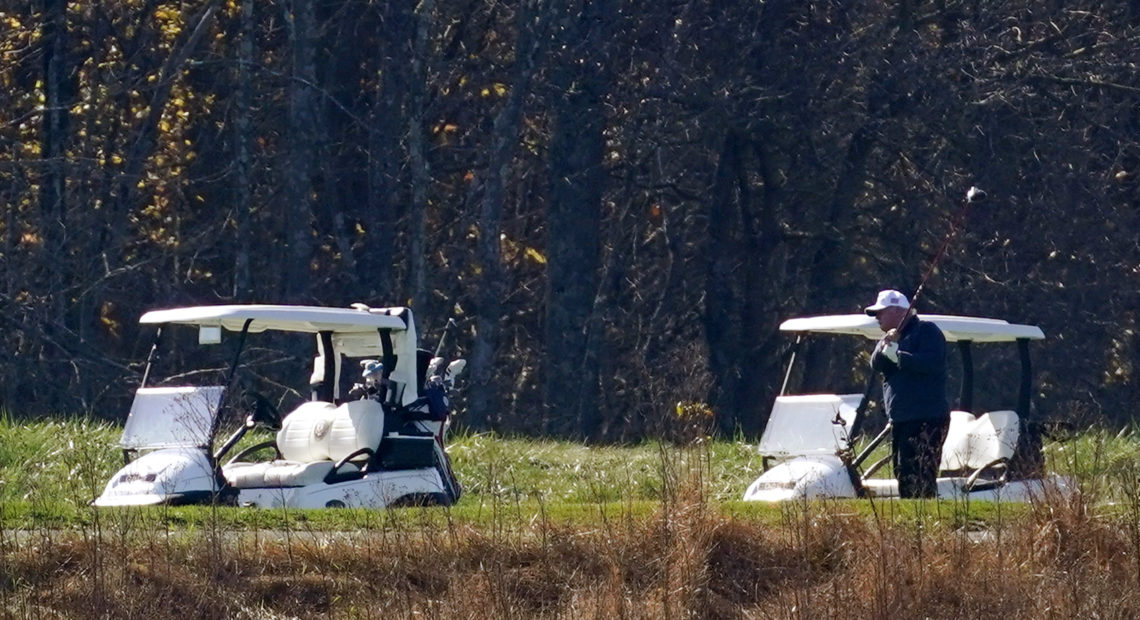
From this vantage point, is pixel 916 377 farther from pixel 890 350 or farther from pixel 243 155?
pixel 243 155

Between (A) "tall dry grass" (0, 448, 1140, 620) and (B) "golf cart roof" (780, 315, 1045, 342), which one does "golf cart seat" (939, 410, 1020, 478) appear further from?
(A) "tall dry grass" (0, 448, 1140, 620)

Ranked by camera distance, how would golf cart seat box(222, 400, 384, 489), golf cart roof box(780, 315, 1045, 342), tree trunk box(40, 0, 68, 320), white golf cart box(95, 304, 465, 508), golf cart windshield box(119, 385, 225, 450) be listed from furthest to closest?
tree trunk box(40, 0, 68, 320) → golf cart roof box(780, 315, 1045, 342) → golf cart seat box(222, 400, 384, 489) → golf cart windshield box(119, 385, 225, 450) → white golf cart box(95, 304, 465, 508)

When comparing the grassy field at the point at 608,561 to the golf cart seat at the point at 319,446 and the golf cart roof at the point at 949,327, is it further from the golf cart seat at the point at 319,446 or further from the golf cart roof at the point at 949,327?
the golf cart roof at the point at 949,327

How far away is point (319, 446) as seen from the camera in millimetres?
13984

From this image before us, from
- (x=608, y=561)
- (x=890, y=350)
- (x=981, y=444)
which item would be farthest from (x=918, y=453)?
(x=608, y=561)

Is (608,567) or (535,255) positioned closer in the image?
(608,567)

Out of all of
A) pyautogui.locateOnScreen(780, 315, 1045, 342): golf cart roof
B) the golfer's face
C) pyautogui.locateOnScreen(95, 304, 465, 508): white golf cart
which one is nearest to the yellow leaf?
pyautogui.locateOnScreen(95, 304, 465, 508): white golf cart

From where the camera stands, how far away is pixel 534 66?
24016 millimetres

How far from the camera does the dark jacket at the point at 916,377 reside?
13.0m

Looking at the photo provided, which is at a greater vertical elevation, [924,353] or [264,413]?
[924,353]

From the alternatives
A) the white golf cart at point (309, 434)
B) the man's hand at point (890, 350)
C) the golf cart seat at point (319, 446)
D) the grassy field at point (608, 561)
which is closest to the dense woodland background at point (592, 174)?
the golf cart seat at point (319, 446)

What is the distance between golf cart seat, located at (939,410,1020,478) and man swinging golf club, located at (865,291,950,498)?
646mm

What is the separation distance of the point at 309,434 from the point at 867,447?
3.99 m

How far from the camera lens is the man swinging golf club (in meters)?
13.0
